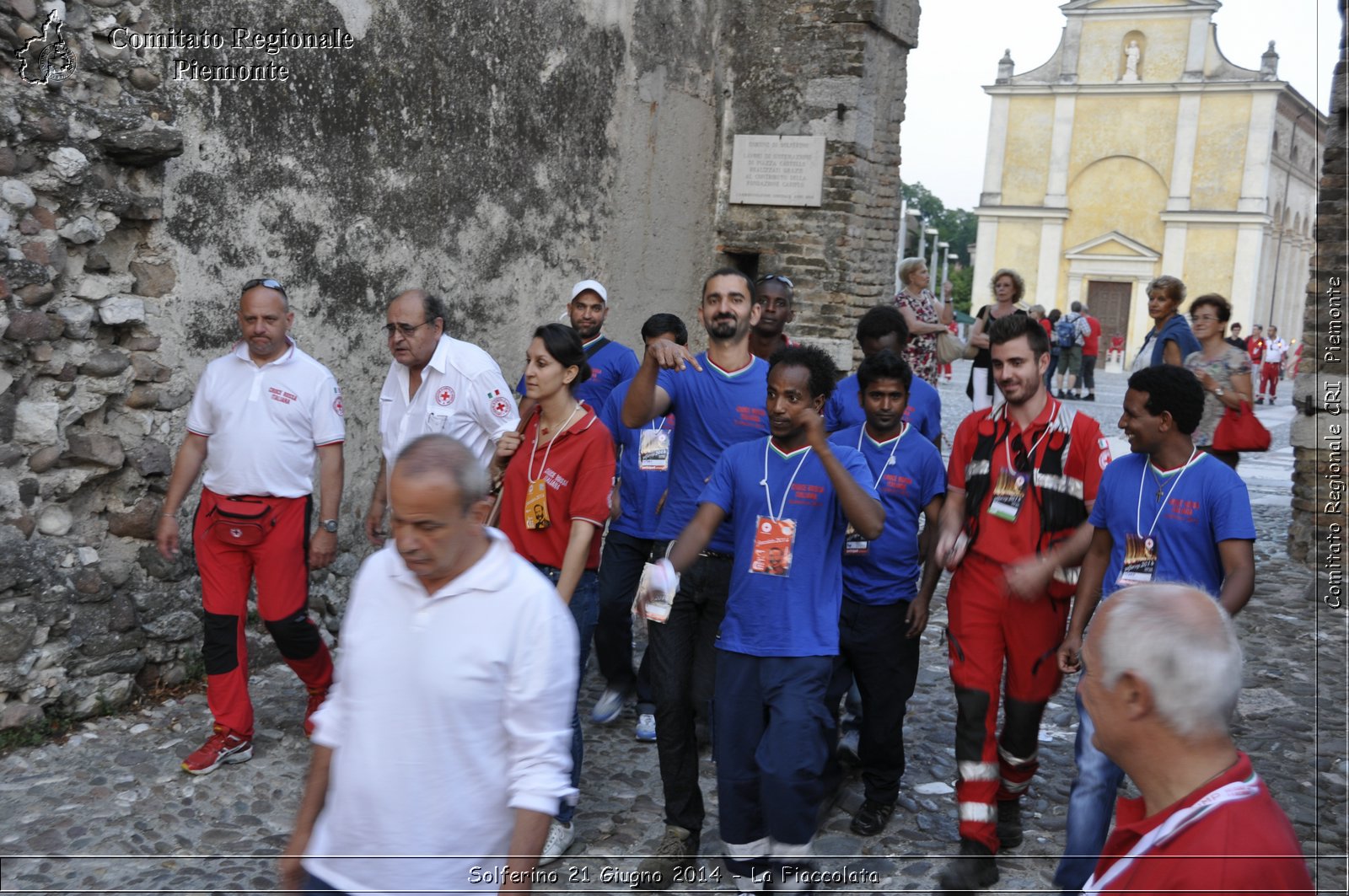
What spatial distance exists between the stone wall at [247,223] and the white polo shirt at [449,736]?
10.2ft

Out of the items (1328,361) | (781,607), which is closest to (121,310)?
(781,607)

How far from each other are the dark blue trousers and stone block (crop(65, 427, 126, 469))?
2.97 metres

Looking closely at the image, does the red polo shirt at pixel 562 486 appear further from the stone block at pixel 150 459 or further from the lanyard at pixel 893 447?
the stone block at pixel 150 459

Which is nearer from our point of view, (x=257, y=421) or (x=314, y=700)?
(x=257, y=421)

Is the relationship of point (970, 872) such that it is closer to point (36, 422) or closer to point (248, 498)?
point (248, 498)

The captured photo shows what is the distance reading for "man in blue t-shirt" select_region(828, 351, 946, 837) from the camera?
462 centimetres

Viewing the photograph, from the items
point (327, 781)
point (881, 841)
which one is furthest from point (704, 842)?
point (327, 781)

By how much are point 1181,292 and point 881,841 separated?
14.0 feet

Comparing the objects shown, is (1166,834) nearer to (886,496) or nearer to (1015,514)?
(1015,514)

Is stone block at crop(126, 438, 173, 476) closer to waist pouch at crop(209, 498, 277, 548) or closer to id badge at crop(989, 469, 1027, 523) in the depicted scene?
waist pouch at crop(209, 498, 277, 548)

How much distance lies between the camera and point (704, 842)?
14.7ft

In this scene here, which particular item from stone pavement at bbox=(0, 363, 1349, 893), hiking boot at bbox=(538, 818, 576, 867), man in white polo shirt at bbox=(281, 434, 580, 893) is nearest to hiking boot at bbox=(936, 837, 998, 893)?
stone pavement at bbox=(0, 363, 1349, 893)

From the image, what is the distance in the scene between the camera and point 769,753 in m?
3.83

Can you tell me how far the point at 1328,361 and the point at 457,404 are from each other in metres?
7.41
